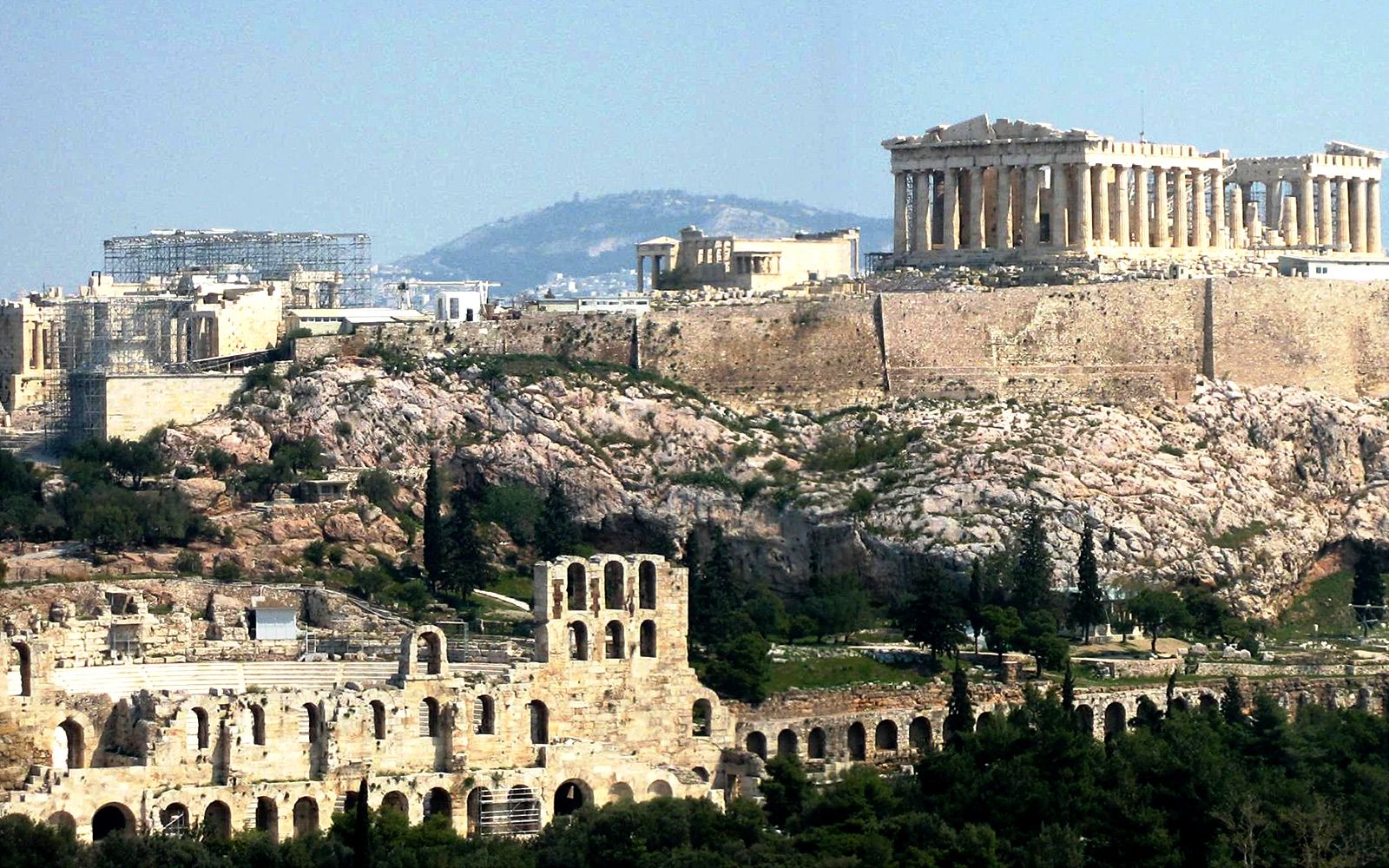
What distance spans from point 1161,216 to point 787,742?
40115mm

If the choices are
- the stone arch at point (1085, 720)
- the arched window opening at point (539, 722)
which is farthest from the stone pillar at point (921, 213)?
the arched window opening at point (539, 722)

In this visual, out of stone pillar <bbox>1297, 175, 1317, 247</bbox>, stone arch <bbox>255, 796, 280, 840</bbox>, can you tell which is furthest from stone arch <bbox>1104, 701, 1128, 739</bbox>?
stone pillar <bbox>1297, 175, 1317, 247</bbox>

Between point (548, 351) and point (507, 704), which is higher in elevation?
point (548, 351)

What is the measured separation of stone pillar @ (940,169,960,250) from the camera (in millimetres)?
138500

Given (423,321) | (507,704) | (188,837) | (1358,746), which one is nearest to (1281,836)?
(1358,746)

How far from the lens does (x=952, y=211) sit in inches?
5468

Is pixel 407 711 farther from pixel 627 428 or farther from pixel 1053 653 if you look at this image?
pixel 627 428

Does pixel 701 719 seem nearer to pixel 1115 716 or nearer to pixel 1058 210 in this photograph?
pixel 1115 716

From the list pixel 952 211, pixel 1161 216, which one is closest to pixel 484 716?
pixel 952 211

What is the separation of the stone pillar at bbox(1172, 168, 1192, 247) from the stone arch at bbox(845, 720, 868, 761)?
1498 inches

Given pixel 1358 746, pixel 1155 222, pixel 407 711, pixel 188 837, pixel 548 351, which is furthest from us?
pixel 1155 222

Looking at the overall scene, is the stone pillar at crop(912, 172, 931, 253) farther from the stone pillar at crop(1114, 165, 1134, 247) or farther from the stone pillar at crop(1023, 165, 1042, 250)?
the stone pillar at crop(1114, 165, 1134, 247)

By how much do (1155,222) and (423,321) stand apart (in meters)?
25.1

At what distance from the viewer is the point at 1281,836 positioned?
9425cm
